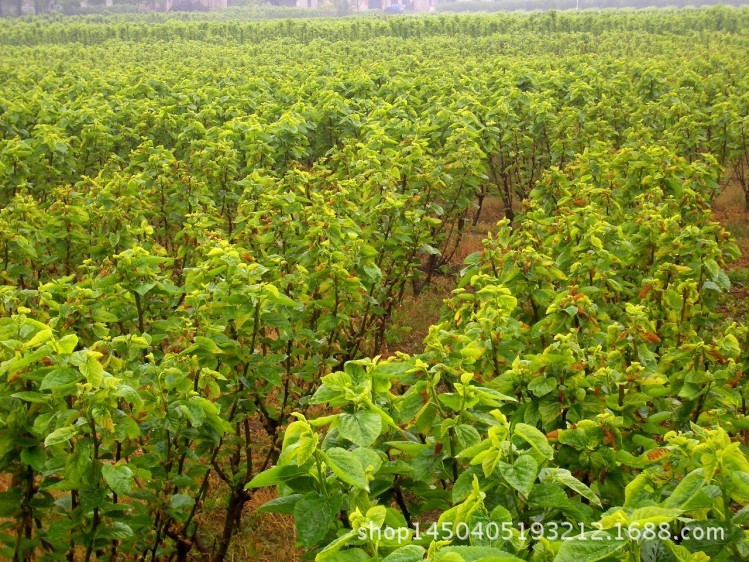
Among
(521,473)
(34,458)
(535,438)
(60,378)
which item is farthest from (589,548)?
(34,458)

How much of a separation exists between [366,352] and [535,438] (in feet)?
12.9

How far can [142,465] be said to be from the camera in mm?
2654

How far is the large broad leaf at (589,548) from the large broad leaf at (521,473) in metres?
0.26

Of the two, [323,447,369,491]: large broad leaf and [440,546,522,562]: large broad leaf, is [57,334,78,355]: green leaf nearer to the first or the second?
[323,447,369,491]: large broad leaf

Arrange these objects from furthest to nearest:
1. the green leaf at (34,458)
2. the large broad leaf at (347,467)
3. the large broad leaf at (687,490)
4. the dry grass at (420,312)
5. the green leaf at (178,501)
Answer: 1. the dry grass at (420,312)
2. the green leaf at (178,501)
3. the green leaf at (34,458)
4. the large broad leaf at (347,467)
5. the large broad leaf at (687,490)

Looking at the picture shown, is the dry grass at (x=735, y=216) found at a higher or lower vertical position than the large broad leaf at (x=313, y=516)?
lower

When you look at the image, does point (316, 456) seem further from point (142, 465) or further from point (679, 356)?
point (679, 356)

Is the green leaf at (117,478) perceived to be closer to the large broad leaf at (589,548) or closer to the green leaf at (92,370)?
the green leaf at (92,370)

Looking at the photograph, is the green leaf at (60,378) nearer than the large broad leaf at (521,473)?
No

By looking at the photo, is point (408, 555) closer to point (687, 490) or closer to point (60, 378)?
point (687, 490)

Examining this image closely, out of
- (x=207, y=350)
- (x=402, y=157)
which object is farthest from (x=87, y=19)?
(x=207, y=350)

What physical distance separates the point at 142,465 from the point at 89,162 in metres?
5.43

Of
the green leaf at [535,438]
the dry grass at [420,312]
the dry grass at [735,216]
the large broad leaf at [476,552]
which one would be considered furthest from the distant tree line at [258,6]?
the large broad leaf at [476,552]

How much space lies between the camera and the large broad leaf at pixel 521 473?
5.41 ft
